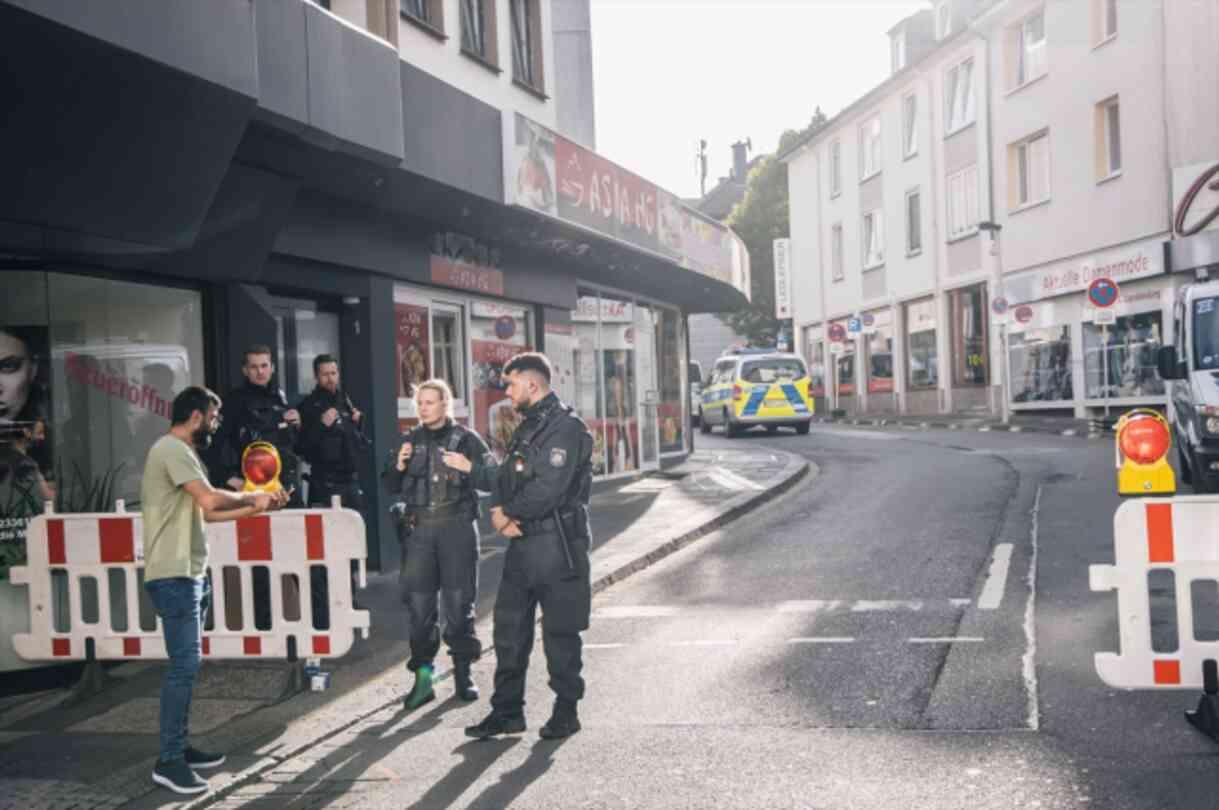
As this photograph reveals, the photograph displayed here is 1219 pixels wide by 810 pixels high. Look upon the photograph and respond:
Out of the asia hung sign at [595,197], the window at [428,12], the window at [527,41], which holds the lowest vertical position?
the asia hung sign at [595,197]

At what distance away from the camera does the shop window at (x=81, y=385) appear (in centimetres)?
784

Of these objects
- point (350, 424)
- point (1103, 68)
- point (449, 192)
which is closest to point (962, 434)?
point (1103, 68)

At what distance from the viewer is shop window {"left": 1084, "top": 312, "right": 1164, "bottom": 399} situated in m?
28.0

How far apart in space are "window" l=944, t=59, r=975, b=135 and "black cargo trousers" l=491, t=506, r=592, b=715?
31.8m

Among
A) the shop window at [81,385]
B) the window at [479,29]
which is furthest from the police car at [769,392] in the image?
the shop window at [81,385]

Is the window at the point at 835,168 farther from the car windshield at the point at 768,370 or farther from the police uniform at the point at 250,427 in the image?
the police uniform at the point at 250,427

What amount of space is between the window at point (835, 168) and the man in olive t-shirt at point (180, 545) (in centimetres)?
4163

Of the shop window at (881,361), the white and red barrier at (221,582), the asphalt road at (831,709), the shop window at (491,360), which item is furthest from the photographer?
the shop window at (881,361)

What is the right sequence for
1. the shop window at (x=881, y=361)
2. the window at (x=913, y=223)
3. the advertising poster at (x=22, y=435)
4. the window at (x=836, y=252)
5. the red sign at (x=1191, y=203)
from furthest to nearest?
the window at (x=836, y=252), the shop window at (x=881, y=361), the window at (x=913, y=223), the red sign at (x=1191, y=203), the advertising poster at (x=22, y=435)

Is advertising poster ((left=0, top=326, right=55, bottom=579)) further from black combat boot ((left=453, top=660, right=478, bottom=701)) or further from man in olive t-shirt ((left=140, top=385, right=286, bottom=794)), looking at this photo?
black combat boot ((left=453, top=660, right=478, bottom=701))

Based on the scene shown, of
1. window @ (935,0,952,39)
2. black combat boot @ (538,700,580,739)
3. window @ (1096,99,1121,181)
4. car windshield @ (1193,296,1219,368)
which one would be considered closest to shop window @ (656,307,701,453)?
car windshield @ (1193,296,1219,368)

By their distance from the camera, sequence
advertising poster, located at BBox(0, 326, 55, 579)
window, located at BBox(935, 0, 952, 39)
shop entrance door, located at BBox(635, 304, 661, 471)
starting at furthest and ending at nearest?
window, located at BBox(935, 0, 952, 39)
shop entrance door, located at BBox(635, 304, 661, 471)
advertising poster, located at BBox(0, 326, 55, 579)

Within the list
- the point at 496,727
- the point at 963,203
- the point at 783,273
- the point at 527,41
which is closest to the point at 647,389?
the point at 527,41

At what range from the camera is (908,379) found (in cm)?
4038
